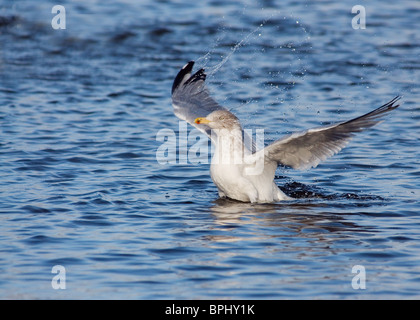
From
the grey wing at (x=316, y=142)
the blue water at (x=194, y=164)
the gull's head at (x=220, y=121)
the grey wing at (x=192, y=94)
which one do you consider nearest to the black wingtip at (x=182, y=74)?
the grey wing at (x=192, y=94)

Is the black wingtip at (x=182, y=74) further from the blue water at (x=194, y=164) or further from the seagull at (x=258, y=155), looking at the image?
the seagull at (x=258, y=155)

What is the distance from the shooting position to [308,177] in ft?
30.1

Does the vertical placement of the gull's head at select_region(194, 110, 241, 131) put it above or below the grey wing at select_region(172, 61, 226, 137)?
below

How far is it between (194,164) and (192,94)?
88cm

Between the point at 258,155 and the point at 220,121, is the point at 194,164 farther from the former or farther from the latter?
the point at 258,155

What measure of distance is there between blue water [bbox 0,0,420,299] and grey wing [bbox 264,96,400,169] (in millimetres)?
525

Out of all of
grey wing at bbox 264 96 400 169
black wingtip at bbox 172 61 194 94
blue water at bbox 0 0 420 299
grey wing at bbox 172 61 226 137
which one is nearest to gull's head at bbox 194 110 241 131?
grey wing at bbox 264 96 400 169

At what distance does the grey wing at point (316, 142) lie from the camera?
715cm

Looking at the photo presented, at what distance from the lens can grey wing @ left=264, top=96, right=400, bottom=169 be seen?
7152mm

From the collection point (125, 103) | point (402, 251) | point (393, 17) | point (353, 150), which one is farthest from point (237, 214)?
point (393, 17)

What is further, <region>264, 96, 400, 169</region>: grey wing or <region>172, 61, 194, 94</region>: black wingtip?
<region>172, 61, 194, 94</region>: black wingtip

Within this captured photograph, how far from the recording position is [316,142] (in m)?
7.59

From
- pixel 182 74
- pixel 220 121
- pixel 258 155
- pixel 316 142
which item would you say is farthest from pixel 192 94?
pixel 316 142

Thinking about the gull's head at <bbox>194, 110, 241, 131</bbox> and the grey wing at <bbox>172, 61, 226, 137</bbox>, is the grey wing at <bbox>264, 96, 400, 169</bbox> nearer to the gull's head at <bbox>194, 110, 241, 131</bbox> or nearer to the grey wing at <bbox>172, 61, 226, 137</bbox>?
the gull's head at <bbox>194, 110, 241, 131</bbox>
